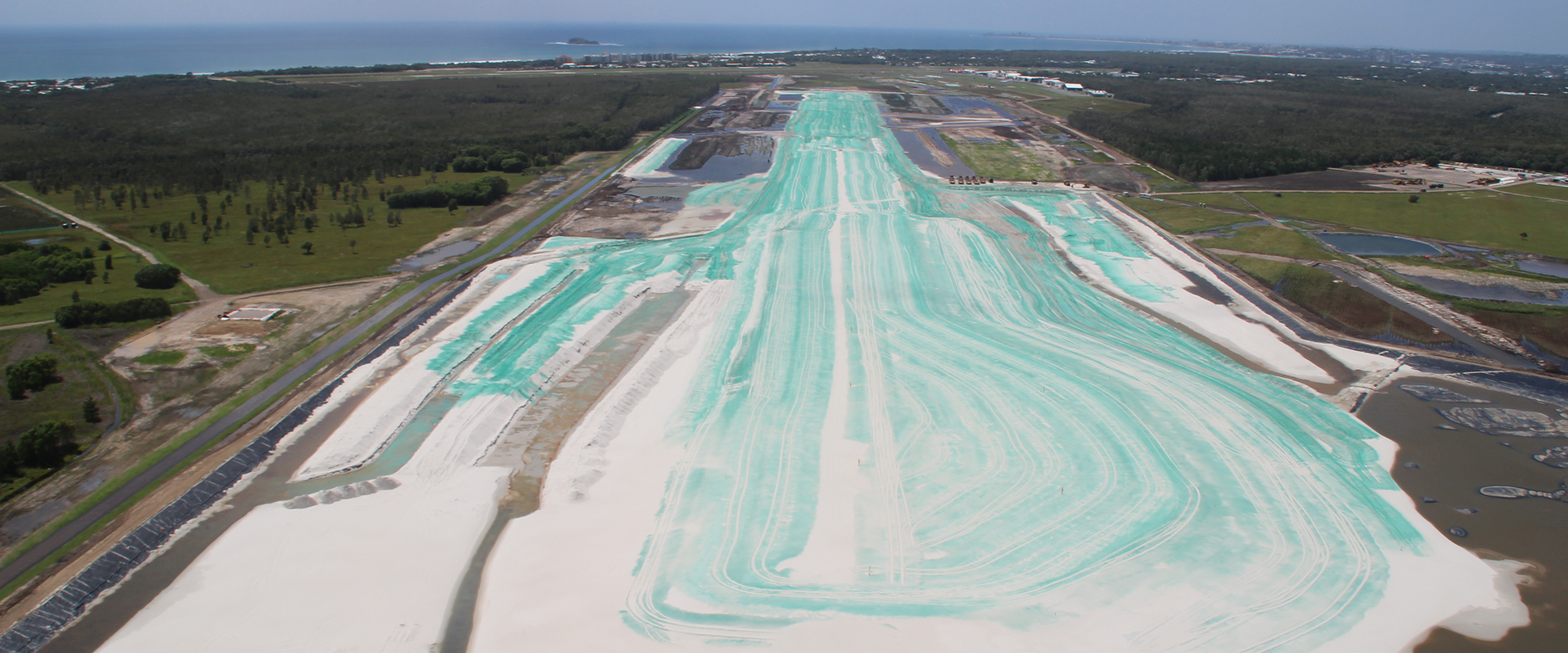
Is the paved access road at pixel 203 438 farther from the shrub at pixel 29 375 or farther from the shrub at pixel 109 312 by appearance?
the shrub at pixel 29 375

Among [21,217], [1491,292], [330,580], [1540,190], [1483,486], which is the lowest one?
[330,580]

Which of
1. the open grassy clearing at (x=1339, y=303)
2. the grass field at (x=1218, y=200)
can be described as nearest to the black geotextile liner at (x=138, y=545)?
the open grassy clearing at (x=1339, y=303)

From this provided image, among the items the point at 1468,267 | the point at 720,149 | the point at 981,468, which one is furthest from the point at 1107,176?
the point at 981,468

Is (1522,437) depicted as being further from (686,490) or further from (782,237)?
(782,237)

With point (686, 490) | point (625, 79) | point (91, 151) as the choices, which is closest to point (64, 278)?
point (686, 490)

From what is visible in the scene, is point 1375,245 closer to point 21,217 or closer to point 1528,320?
point 1528,320

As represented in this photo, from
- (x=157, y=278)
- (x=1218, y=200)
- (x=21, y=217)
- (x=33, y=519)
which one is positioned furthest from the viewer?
(x=1218, y=200)
